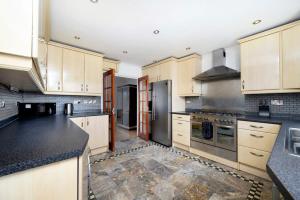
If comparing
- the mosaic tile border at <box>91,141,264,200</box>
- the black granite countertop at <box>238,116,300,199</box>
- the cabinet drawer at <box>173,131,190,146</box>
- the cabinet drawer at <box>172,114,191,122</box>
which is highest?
the black granite countertop at <box>238,116,300,199</box>

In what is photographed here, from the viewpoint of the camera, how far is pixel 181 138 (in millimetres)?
3211

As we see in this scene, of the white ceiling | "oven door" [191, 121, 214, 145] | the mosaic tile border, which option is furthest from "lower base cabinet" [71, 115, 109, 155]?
"oven door" [191, 121, 214, 145]

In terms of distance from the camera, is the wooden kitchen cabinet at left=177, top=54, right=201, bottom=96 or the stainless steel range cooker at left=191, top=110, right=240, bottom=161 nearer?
the stainless steel range cooker at left=191, top=110, right=240, bottom=161

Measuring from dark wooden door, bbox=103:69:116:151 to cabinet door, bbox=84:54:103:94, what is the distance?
0.71 feet

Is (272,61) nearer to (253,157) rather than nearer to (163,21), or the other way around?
(253,157)

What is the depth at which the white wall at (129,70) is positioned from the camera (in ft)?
13.4

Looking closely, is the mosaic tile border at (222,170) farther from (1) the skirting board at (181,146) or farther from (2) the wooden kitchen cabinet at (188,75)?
(2) the wooden kitchen cabinet at (188,75)

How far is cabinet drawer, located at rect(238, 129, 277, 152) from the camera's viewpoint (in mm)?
1910

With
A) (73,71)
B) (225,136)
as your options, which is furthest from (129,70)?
(225,136)

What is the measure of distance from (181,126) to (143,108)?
1449mm

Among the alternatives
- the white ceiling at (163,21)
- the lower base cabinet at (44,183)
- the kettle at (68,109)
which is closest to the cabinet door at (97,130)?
the kettle at (68,109)

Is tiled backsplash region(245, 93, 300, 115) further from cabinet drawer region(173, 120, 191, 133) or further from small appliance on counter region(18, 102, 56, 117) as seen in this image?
small appliance on counter region(18, 102, 56, 117)

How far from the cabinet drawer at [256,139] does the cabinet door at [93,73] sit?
3007 millimetres

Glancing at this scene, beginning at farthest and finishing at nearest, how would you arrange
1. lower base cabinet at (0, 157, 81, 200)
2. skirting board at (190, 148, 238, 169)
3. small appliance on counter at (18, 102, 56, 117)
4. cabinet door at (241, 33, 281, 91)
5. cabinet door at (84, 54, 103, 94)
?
cabinet door at (84, 54, 103, 94)
small appliance on counter at (18, 102, 56, 117)
skirting board at (190, 148, 238, 169)
cabinet door at (241, 33, 281, 91)
lower base cabinet at (0, 157, 81, 200)
